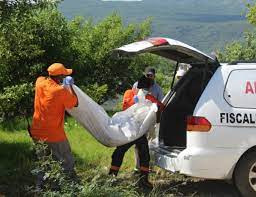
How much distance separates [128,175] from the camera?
29.8 feet

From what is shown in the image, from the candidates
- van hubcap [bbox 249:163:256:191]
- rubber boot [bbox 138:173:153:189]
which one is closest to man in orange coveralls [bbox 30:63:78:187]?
rubber boot [bbox 138:173:153:189]

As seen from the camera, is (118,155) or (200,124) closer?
(200,124)

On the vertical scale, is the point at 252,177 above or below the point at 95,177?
below

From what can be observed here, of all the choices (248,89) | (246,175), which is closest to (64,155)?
(246,175)

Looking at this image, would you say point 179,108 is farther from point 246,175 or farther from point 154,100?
point 246,175

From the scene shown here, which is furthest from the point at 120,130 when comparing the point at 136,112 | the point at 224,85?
the point at 224,85

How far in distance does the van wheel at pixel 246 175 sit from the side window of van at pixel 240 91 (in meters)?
0.65

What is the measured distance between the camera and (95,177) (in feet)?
22.3

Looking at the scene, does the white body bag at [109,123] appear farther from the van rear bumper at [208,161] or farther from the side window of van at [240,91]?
the side window of van at [240,91]

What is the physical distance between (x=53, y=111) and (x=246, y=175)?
8.32 ft

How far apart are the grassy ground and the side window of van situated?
4.66 ft

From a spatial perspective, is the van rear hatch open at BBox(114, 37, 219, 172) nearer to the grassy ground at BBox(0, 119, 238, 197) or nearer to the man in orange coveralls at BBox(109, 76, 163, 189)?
the man in orange coveralls at BBox(109, 76, 163, 189)

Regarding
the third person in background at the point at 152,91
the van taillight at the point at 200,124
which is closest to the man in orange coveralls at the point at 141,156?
the third person in background at the point at 152,91

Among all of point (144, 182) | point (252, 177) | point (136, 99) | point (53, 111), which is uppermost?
point (53, 111)
